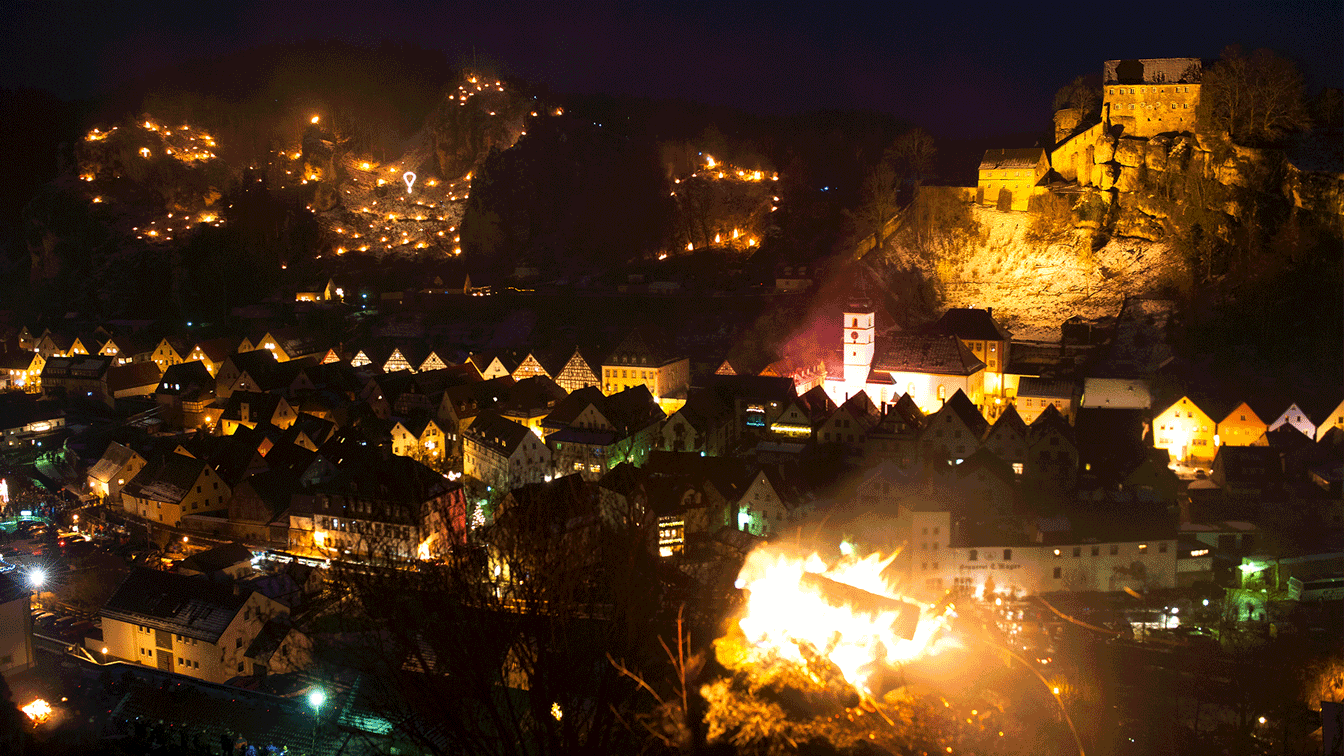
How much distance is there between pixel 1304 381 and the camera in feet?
83.4

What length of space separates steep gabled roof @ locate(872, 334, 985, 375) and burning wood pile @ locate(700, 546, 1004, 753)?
1845cm

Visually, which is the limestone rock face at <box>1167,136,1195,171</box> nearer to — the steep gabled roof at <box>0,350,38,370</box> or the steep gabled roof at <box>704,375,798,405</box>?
the steep gabled roof at <box>704,375,798,405</box>

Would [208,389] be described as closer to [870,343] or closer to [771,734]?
[870,343]

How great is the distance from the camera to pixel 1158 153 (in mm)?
32406

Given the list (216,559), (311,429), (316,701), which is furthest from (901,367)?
(316,701)

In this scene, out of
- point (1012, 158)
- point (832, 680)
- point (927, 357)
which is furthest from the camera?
point (1012, 158)

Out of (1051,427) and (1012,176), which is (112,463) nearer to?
(1051,427)

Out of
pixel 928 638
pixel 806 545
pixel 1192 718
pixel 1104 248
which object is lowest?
pixel 1192 718

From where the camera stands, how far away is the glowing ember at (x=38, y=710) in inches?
508

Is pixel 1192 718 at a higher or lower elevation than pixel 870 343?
lower

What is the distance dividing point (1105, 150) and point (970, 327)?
10749mm

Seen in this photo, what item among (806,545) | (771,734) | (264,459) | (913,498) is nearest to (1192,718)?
(913,498)

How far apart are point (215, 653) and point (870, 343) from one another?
20.3m

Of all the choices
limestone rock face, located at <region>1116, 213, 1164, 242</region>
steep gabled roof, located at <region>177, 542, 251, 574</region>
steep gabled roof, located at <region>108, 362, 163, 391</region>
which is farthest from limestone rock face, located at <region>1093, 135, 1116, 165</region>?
steep gabled roof, located at <region>108, 362, 163, 391</region>
